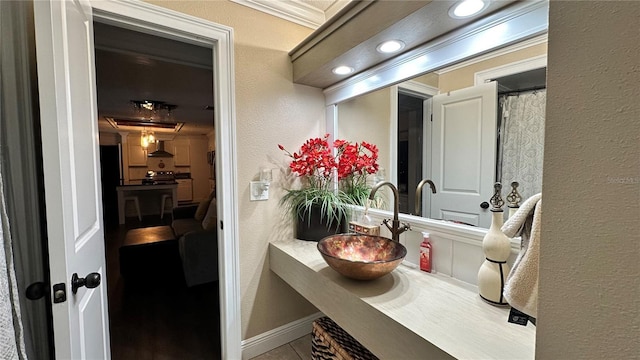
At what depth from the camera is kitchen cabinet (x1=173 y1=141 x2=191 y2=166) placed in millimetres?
8148

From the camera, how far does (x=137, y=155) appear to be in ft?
24.6

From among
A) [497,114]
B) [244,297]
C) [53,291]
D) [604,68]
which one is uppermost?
[497,114]

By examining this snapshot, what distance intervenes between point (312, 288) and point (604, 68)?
53.8 inches

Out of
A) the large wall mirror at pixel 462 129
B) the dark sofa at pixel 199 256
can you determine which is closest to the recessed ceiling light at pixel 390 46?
the large wall mirror at pixel 462 129

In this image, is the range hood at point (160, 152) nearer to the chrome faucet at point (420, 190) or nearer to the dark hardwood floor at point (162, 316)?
the dark hardwood floor at point (162, 316)

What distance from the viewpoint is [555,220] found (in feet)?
1.60

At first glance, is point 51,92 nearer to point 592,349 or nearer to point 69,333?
point 69,333

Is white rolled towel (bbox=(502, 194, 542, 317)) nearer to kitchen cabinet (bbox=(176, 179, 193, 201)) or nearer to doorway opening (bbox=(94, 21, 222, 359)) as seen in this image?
doorway opening (bbox=(94, 21, 222, 359))

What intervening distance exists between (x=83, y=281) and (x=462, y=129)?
189 cm

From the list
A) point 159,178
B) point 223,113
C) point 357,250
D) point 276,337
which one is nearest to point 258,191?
point 223,113

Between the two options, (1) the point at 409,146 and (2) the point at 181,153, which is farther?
(2) the point at 181,153

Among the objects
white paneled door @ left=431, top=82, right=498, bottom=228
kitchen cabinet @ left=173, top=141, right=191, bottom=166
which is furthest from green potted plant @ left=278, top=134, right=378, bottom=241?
kitchen cabinet @ left=173, top=141, right=191, bottom=166

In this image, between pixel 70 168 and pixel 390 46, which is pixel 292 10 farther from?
pixel 70 168

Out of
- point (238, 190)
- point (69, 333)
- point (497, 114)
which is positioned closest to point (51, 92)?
point (69, 333)
